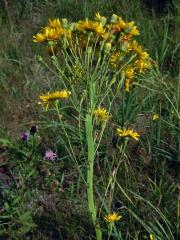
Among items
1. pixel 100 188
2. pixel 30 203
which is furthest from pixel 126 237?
pixel 30 203

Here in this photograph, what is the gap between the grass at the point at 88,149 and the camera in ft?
6.14

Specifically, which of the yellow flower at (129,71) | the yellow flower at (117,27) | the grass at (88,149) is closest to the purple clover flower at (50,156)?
the grass at (88,149)

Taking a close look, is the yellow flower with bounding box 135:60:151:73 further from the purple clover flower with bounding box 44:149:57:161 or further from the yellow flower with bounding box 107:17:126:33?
the purple clover flower with bounding box 44:149:57:161

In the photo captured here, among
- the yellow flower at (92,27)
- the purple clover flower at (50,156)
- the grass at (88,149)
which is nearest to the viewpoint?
the yellow flower at (92,27)

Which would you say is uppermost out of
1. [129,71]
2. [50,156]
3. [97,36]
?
[97,36]

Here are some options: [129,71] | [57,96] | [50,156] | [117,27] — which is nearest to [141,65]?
[129,71]

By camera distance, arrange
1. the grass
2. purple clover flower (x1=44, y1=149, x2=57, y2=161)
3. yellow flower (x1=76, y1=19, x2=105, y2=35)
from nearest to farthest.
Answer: yellow flower (x1=76, y1=19, x2=105, y2=35) < the grass < purple clover flower (x1=44, y1=149, x2=57, y2=161)

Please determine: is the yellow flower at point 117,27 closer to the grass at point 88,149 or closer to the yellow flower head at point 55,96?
the grass at point 88,149

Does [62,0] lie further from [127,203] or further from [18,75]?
[127,203]

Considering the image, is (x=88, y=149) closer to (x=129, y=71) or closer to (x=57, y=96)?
(x=57, y=96)

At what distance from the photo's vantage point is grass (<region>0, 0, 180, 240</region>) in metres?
1.87

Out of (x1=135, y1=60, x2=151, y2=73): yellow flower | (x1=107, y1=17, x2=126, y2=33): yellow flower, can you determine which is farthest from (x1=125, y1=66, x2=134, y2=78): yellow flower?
(x1=107, y1=17, x2=126, y2=33): yellow flower

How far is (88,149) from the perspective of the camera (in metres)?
1.75

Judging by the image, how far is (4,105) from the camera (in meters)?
3.36
